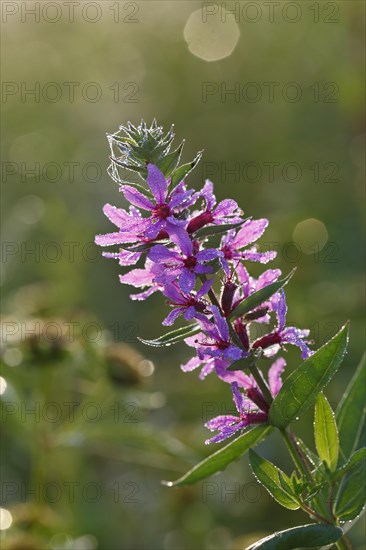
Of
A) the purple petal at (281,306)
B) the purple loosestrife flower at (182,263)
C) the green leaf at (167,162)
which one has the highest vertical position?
the green leaf at (167,162)

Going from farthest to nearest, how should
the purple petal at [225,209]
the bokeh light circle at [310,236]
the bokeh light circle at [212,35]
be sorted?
the bokeh light circle at [212,35] → the bokeh light circle at [310,236] → the purple petal at [225,209]

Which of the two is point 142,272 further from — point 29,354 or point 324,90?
point 324,90

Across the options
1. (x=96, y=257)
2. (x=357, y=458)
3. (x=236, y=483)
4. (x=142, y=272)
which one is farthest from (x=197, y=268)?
(x=96, y=257)

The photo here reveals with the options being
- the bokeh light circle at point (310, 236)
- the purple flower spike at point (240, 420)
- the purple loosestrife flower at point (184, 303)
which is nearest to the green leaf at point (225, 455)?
the purple flower spike at point (240, 420)

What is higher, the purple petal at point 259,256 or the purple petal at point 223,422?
the purple petal at point 259,256

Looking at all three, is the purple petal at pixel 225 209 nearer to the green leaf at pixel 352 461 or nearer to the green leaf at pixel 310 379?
→ the green leaf at pixel 310 379

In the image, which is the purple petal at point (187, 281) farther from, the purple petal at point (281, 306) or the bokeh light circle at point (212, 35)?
→ the bokeh light circle at point (212, 35)

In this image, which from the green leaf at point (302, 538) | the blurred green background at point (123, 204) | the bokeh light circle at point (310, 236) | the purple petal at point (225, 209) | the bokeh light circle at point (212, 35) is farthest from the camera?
the bokeh light circle at point (212, 35)

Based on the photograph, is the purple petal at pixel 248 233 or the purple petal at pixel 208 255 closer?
the purple petal at pixel 208 255

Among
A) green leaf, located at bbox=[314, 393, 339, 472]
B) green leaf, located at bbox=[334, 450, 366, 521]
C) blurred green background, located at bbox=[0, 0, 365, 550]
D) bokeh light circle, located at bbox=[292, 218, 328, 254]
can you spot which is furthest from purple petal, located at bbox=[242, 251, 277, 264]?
bokeh light circle, located at bbox=[292, 218, 328, 254]
